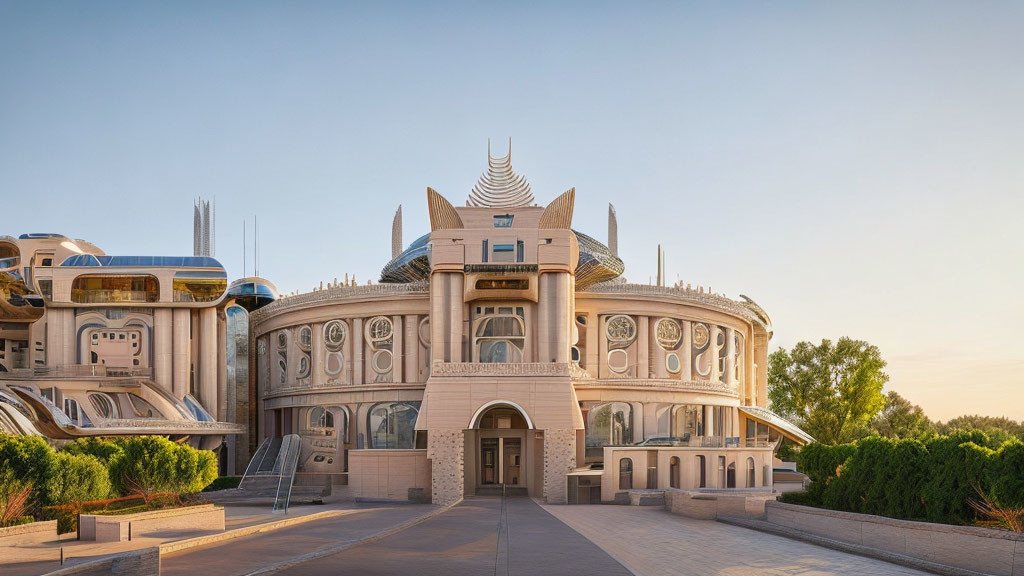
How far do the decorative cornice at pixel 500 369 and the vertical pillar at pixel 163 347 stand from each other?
62.9 feet

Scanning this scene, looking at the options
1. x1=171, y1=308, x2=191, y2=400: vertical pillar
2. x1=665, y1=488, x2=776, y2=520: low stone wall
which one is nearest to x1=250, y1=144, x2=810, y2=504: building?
x1=171, y1=308, x2=191, y2=400: vertical pillar

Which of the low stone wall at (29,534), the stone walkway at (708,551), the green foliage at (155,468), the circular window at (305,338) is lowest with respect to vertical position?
the stone walkway at (708,551)

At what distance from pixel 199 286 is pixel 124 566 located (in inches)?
1619

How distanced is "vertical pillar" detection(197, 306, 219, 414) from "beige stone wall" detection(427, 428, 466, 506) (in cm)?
1826

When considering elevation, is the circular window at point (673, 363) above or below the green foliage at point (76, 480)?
above

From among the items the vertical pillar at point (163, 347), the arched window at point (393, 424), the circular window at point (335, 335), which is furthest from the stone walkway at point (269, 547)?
the vertical pillar at point (163, 347)

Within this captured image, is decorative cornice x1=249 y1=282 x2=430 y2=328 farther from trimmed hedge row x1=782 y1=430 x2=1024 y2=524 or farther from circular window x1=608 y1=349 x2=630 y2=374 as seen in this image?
trimmed hedge row x1=782 y1=430 x2=1024 y2=524

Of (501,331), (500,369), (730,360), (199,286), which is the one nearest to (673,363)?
(730,360)

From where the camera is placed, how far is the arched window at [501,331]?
163 feet

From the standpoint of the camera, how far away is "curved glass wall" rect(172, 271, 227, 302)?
177 ft

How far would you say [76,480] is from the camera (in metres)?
25.5

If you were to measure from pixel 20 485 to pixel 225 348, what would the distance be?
33.5m

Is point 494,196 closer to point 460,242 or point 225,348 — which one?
point 460,242

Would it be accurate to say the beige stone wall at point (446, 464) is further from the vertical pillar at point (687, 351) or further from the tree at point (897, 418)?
the tree at point (897, 418)
